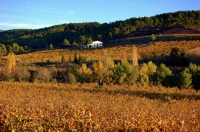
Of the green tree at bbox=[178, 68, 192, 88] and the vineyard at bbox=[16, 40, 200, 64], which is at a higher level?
the vineyard at bbox=[16, 40, 200, 64]

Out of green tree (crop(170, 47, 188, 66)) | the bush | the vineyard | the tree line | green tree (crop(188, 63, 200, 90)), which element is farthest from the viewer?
the vineyard

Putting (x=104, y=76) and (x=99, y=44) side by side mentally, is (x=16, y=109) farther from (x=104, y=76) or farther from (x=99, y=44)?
(x=99, y=44)

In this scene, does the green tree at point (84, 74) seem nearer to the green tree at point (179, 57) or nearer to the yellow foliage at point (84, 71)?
the yellow foliage at point (84, 71)

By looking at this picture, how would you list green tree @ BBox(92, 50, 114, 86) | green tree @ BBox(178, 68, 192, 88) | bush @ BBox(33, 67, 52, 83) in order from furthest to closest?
1. bush @ BBox(33, 67, 52, 83)
2. green tree @ BBox(92, 50, 114, 86)
3. green tree @ BBox(178, 68, 192, 88)

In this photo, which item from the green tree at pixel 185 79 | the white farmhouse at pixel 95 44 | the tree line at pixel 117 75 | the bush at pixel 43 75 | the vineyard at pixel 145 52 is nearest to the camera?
the green tree at pixel 185 79

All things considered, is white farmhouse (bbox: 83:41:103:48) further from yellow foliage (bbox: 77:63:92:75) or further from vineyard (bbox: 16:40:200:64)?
yellow foliage (bbox: 77:63:92:75)

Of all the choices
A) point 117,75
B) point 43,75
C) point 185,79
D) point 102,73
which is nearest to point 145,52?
point 102,73

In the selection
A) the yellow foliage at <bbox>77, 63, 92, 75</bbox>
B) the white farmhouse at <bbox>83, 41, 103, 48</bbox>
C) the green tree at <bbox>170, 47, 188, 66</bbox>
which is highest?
the white farmhouse at <bbox>83, 41, 103, 48</bbox>

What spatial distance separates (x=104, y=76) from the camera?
36.5 m

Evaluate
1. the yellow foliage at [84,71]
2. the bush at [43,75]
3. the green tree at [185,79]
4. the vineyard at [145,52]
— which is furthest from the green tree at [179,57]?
the bush at [43,75]

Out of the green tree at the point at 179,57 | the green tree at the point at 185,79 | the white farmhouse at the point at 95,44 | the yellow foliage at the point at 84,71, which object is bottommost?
the green tree at the point at 185,79

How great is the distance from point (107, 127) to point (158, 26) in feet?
285

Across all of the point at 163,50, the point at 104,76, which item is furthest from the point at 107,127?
the point at 163,50

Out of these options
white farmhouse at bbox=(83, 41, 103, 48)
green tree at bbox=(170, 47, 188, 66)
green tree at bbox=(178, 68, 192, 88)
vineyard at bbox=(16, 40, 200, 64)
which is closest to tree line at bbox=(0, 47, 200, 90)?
green tree at bbox=(178, 68, 192, 88)
